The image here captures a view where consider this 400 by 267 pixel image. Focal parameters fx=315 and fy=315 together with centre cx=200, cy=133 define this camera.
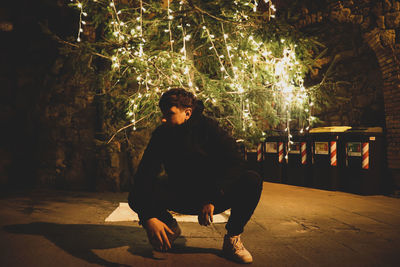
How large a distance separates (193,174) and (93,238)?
1.54m

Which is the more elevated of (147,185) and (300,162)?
(147,185)

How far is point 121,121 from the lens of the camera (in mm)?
5680

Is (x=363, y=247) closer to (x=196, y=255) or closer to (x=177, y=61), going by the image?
(x=196, y=255)

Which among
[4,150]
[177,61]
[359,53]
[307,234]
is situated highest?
[359,53]

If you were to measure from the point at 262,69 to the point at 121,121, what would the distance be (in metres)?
2.81

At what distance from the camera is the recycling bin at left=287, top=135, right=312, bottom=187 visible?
28.7 ft

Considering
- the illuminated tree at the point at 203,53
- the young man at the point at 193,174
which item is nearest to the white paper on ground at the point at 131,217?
the illuminated tree at the point at 203,53

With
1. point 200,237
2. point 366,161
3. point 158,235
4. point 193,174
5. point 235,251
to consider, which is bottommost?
point 200,237

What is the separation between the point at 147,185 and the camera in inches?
114

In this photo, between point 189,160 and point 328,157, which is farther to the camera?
point 328,157

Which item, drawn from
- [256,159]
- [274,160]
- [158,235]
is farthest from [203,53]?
[256,159]

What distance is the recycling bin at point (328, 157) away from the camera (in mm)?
7805

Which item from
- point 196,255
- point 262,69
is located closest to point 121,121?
point 262,69

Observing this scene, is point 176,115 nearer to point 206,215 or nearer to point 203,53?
point 206,215
